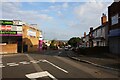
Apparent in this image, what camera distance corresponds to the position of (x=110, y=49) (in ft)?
137

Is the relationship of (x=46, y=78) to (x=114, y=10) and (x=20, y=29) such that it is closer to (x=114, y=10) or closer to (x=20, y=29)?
(x=114, y=10)

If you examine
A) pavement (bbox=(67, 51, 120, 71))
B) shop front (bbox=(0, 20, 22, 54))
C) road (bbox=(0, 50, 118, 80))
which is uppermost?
shop front (bbox=(0, 20, 22, 54))

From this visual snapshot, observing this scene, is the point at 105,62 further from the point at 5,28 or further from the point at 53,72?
the point at 5,28

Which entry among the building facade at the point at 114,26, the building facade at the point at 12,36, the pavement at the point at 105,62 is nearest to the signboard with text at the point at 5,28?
the building facade at the point at 12,36

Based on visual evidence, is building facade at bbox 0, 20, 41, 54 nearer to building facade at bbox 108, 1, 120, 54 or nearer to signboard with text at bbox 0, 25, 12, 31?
signboard with text at bbox 0, 25, 12, 31

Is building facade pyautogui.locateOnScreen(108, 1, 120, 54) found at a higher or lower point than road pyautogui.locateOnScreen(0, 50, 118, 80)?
higher

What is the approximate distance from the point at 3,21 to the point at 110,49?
2857 cm

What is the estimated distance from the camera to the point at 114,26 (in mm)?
39312

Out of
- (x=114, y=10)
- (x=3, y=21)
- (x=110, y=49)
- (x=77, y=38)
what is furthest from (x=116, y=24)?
(x=77, y=38)

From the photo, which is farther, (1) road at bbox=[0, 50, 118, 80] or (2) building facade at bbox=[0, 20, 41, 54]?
(2) building facade at bbox=[0, 20, 41, 54]

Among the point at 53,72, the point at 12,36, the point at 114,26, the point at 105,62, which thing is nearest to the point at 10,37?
the point at 12,36

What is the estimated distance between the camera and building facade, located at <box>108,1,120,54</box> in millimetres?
37094

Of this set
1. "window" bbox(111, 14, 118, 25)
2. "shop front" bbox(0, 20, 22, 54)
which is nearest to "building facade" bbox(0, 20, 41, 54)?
"shop front" bbox(0, 20, 22, 54)

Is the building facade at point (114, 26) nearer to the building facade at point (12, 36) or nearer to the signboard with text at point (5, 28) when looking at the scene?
the building facade at point (12, 36)
